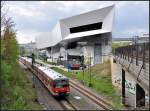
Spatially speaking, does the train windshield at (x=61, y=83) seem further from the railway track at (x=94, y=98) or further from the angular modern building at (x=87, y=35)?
the angular modern building at (x=87, y=35)

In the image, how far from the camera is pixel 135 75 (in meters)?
26.5

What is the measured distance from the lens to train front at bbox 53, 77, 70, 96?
41875mm

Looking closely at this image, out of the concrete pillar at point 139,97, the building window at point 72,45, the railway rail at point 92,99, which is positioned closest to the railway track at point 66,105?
the railway rail at point 92,99

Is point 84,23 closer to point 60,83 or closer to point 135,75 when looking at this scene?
point 60,83

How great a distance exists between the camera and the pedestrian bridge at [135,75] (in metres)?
22.9

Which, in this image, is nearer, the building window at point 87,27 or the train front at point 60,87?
the train front at point 60,87

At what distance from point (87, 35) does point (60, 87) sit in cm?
6757

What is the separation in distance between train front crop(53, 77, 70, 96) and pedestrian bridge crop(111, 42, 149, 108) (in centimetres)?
665

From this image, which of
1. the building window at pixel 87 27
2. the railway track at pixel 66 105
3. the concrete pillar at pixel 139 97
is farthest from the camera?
the building window at pixel 87 27

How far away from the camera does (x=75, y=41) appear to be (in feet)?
399

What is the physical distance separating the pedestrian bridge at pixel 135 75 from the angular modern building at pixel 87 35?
5160 cm

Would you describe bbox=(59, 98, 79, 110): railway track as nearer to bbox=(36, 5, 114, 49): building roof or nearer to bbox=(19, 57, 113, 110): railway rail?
bbox=(19, 57, 113, 110): railway rail

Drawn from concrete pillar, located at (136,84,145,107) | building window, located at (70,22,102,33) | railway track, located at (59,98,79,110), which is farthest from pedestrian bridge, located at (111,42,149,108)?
building window, located at (70,22,102,33)

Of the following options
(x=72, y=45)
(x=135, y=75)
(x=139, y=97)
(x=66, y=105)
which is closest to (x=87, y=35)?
(x=72, y=45)
